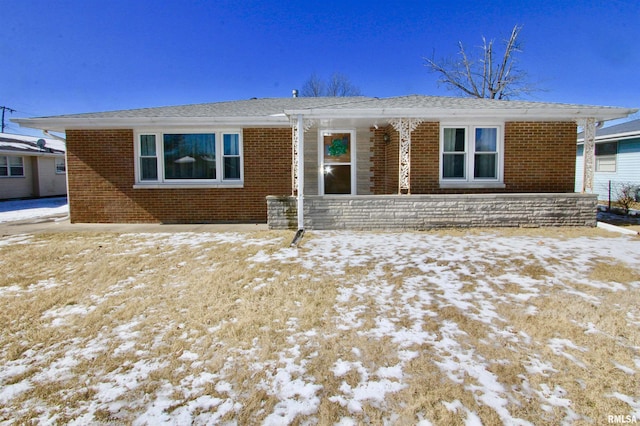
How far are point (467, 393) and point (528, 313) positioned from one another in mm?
1738

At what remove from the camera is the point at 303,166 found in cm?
937

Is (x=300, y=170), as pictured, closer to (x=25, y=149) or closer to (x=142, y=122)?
(x=142, y=122)

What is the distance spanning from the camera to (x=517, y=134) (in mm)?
9625

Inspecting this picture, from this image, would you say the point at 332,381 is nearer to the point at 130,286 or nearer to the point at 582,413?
the point at 582,413

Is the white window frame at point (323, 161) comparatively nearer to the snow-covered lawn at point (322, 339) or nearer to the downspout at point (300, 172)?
the downspout at point (300, 172)

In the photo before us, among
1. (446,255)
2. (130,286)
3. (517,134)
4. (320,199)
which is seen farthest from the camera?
(517,134)

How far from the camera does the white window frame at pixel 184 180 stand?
9.95 metres

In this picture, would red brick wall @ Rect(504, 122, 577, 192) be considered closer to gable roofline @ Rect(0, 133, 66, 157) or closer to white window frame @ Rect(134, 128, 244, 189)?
white window frame @ Rect(134, 128, 244, 189)

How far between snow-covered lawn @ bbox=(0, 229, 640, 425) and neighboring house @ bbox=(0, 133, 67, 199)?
53.9ft

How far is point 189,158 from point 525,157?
8.96 meters

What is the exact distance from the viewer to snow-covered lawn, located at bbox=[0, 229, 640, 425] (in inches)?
96.2

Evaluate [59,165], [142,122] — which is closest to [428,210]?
[142,122]

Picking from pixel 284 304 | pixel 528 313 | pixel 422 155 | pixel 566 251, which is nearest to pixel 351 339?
pixel 284 304

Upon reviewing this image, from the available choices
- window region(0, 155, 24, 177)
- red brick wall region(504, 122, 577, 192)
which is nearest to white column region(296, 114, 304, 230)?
red brick wall region(504, 122, 577, 192)
